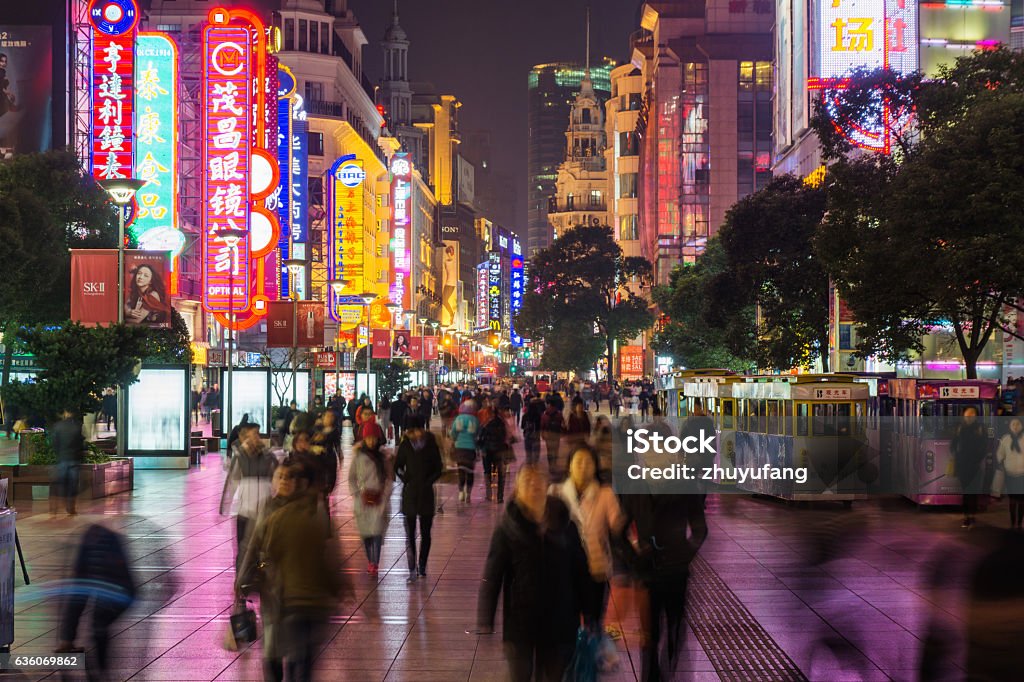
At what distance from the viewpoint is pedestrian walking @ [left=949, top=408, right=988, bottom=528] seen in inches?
789

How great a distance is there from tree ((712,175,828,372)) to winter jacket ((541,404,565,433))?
25.5 meters

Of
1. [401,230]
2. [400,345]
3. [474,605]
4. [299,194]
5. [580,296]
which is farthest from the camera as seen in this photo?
[401,230]

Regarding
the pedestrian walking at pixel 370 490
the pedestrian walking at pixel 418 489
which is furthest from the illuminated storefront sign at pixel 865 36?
the pedestrian walking at pixel 370 490

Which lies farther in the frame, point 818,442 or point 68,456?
point 818,442

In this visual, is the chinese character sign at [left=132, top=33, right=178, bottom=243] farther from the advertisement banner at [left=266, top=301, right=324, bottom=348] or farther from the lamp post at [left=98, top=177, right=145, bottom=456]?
the lamp post at [left=98, top=177, right=145, bottom=456]

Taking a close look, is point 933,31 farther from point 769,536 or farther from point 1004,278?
point 769,536

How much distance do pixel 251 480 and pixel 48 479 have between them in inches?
467

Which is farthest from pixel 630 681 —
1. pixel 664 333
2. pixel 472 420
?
pixel 664 333

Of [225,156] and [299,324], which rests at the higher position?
[225,156]

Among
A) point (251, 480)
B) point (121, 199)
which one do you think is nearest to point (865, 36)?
point (121, 199)

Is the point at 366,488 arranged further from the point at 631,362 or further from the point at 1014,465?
the point at 631,362

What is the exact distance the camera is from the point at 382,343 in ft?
184

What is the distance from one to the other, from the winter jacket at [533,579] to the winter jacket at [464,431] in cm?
1372

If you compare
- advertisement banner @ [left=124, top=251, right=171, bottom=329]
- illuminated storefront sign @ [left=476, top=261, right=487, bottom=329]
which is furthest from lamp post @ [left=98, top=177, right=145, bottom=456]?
illuminated storefront sign @ [left=476, top=261, right=487, bottom=329]
